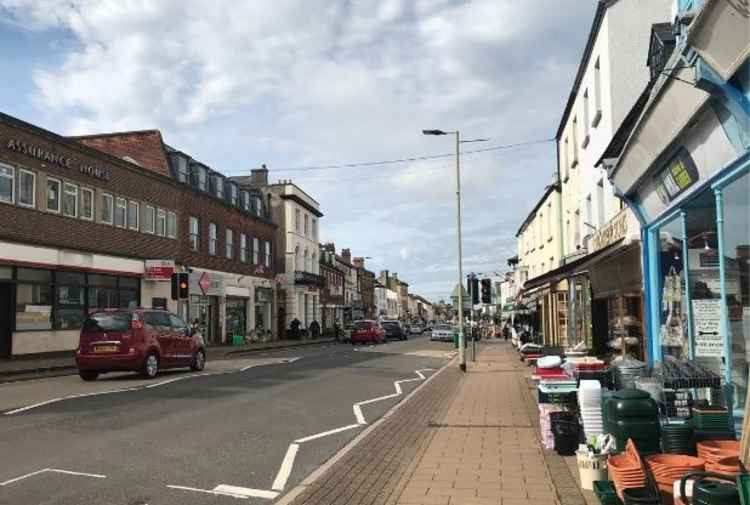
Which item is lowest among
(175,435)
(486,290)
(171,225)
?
(175,435)

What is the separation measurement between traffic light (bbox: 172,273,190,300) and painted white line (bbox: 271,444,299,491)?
17422mm

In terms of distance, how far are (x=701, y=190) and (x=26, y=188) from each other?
22.6 metres

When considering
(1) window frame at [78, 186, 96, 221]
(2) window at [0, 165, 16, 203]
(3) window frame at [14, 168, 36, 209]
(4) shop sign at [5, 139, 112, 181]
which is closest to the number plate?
(2) window at [0, 165, 16, 203]

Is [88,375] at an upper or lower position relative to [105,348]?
lower

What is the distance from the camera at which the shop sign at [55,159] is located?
23.7 meters

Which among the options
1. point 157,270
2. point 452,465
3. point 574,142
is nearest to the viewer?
point 452,465

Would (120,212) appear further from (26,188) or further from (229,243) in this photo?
(229,243)

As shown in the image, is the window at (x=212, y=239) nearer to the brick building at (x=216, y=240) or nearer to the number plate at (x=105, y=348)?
the brick building at (x=216, y=240)

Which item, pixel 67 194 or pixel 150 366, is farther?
pixel 67 194

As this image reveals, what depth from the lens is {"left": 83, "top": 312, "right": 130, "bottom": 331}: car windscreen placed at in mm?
17203

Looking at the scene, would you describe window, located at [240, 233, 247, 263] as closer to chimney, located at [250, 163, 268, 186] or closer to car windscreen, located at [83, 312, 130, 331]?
chimney, located at [250, 163, 268, 186]

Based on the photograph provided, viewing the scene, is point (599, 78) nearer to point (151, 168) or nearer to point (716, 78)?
point (716, 78)

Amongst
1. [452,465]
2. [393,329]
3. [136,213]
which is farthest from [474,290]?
[393,329]

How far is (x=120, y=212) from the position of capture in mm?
30078
